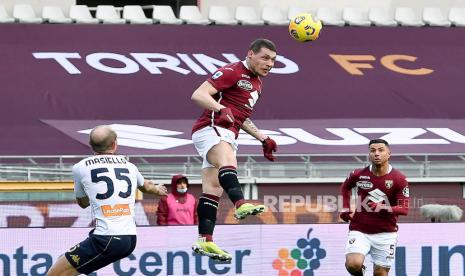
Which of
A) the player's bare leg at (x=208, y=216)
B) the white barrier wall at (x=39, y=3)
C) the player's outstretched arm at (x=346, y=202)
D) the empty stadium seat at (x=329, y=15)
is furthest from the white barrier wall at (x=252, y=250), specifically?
the white barrier wall at (x=39, y=3)

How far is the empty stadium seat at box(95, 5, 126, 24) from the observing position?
77.2 ft

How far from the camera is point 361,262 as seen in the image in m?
13.0

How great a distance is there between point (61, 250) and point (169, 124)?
8.59 metres

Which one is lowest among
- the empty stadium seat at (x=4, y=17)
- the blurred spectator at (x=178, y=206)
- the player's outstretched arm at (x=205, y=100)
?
the blurred spectator at (x=178, y=206)

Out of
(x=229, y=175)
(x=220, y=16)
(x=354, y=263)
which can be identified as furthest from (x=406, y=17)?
(x=229, y=175)

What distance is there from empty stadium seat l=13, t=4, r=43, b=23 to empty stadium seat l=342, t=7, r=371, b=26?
5977 millimetres

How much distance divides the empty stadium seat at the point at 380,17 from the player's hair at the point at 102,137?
15381 mm

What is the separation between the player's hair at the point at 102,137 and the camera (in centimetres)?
933

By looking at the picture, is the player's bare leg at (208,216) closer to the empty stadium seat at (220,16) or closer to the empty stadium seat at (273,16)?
the empty stadium seat at (220,16)

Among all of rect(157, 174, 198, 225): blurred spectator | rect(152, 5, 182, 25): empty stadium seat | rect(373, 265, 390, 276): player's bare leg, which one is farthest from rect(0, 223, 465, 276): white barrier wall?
rect(152, 5, 182, 25): empty stadium seat

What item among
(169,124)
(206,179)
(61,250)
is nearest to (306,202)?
A: (61,250)

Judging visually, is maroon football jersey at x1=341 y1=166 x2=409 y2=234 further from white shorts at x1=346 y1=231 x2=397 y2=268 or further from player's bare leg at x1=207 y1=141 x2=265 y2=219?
player's bare leg at x1=207 y1=141 x2=265 y2=219

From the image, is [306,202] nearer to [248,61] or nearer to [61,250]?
[61,250]

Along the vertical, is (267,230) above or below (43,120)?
below
